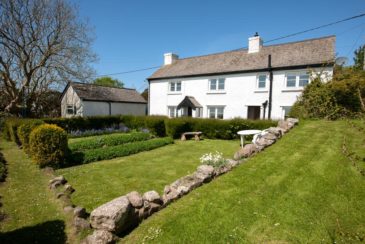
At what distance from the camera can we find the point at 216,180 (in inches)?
224

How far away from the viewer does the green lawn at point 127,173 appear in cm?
622

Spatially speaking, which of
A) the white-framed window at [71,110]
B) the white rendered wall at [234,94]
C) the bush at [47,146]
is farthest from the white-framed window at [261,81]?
the white-framed window at [71,110]

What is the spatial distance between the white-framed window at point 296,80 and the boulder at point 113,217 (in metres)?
17.1

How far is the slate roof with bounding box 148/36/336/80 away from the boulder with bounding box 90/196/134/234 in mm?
17216

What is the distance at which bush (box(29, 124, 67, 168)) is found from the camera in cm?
A: 866

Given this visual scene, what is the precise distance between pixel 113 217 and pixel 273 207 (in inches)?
120

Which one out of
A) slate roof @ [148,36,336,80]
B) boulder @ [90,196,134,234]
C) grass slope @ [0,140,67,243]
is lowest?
grass slope @ [0,140,67,243]

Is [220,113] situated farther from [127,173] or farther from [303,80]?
[127,173]

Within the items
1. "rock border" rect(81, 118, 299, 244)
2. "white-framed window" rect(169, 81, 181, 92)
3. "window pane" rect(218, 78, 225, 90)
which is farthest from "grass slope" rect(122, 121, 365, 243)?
"white-framed window" rect(169, 81, 181, 92)

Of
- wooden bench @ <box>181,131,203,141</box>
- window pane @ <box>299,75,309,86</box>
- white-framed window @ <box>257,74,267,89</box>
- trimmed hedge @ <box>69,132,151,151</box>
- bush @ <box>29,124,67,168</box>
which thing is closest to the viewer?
bush @ <box>29,124,67,168</box>

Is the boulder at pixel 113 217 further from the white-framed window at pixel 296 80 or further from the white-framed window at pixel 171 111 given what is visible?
the white-framed window at pixel 171 111

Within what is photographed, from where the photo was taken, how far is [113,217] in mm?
3818

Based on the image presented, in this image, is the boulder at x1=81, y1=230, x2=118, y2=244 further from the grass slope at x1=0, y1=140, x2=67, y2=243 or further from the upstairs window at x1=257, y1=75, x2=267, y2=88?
the upstairs window at x1=257, y1=75, x2=267, y2=88

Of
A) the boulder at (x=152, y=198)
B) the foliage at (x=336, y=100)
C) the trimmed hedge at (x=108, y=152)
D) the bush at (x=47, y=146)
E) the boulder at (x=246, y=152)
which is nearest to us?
the boulder at (x=152, y=198)
